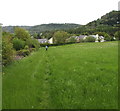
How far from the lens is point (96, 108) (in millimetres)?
6031

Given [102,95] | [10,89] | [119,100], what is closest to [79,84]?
[102,95]

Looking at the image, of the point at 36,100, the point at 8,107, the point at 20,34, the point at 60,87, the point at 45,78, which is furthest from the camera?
the point at 20,34

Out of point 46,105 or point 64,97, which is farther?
point 64,97

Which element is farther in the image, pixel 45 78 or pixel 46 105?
pixel 45 78

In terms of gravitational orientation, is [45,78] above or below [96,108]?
below

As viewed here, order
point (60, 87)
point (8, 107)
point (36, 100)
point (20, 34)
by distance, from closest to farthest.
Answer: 1. point (8, 107)
2. point (36, 100)
3. point (60, 87)
4. point (20, 34)

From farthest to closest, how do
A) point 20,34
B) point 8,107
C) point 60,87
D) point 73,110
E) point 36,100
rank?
1. point 20,34
2. point 60,87
3. point 36,100
4. point 8,107
5. point 73,110

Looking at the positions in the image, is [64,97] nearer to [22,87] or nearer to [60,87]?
[60,87]

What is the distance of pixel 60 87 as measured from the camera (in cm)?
864

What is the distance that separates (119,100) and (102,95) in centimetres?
89

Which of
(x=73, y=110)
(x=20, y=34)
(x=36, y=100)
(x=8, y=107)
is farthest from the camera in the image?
(x=20, y=34)

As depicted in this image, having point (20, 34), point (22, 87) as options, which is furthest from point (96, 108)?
point (20, 34)

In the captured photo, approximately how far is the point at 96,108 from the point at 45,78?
18.8ft

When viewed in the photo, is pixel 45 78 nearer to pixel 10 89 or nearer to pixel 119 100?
pixel 10 89
